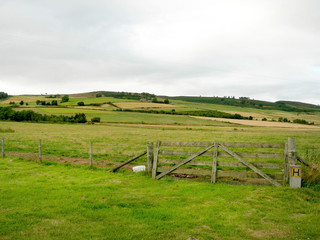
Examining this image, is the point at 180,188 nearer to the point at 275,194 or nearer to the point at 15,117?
the point at 275,194

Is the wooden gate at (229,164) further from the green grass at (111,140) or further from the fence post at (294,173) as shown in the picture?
the green grass at (111,140)

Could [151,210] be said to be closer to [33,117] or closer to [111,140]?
[111,140]

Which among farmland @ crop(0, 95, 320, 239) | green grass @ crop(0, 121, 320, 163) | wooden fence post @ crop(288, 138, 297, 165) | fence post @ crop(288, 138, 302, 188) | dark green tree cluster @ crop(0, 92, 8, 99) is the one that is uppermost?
dark green tree cluster @ crop(0, 92, 8, 99)

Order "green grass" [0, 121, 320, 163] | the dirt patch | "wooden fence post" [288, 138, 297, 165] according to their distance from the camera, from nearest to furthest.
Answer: the dirt patch, "wooden fence post" [288, 138, 297, 165], "green grass" [0, 121, 320, 163]

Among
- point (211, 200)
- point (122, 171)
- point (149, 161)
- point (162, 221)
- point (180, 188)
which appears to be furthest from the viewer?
point (122, 171)

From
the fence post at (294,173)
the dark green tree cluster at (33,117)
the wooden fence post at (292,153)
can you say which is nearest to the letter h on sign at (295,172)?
the fence post at (294,173)

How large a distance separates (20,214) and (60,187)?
2906 mm

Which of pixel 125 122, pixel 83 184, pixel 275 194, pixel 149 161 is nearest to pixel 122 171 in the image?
pixel 149 161

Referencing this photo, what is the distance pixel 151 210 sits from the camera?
25.4ft

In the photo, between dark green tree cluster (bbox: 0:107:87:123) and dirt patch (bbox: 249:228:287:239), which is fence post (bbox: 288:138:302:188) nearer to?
dirt patch (bbox: 249:228:287:239)

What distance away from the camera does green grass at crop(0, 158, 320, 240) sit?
246 inches

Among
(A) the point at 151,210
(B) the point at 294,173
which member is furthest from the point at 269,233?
(B) the point at 294,173

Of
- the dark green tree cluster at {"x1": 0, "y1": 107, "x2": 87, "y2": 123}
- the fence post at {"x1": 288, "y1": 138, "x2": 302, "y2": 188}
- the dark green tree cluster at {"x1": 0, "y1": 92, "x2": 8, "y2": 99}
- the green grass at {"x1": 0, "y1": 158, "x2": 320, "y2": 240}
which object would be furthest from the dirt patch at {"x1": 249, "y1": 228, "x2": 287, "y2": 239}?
the dark green tree cluster at {"x1": 0, "y1": 92, "x2": 8, "y2": 99}

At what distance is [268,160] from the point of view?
57.1 ft
